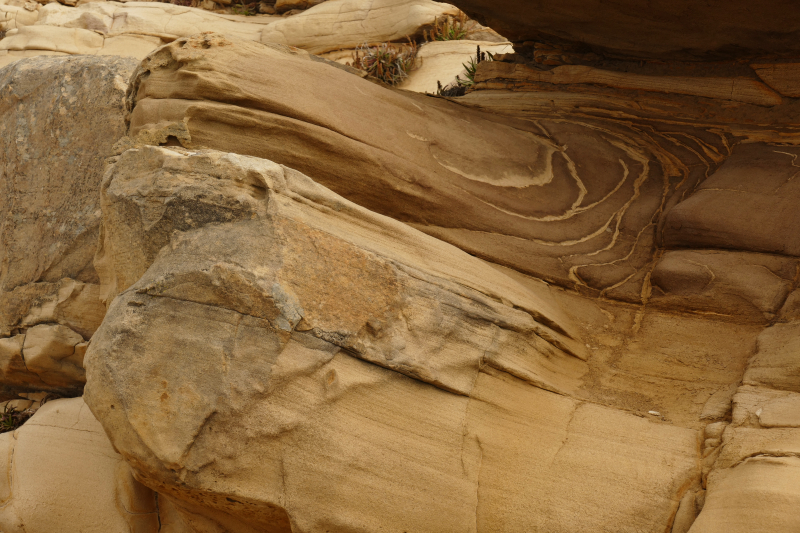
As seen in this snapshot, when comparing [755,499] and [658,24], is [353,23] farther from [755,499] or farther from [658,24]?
[755,499]

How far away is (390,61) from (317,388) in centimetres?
789

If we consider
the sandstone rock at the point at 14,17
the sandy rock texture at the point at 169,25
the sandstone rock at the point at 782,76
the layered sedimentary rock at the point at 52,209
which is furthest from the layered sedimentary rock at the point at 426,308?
the sandstone rock at the point at 14,17

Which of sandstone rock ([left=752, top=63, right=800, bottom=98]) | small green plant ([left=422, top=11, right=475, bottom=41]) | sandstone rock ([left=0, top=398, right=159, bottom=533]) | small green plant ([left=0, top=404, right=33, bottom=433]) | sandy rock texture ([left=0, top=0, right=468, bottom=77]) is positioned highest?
sandstone rock ([left=752, top=63, right=800, bottom=98])

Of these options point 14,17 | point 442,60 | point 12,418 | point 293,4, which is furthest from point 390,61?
point 12,418

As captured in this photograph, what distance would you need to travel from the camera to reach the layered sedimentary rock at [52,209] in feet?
14.1

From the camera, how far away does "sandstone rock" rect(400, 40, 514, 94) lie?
9.10 meters

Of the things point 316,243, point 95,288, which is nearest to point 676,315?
point 316,243

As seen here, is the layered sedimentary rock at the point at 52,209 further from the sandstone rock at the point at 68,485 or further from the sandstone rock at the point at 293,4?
the sandstone rock at the point at 293,4

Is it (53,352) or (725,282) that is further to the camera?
(53,352)

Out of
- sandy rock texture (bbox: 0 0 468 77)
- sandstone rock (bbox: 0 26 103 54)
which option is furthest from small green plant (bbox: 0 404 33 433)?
sandstone rock (bbox: 0 26 103 54)

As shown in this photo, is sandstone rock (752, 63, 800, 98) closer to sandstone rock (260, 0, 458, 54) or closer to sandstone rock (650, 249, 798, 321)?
sandstone rock (650, 249, 798, 321)

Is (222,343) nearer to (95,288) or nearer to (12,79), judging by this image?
(95,288)

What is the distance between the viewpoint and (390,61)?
32.0 feet

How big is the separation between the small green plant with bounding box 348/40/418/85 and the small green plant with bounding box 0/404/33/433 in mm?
6644
